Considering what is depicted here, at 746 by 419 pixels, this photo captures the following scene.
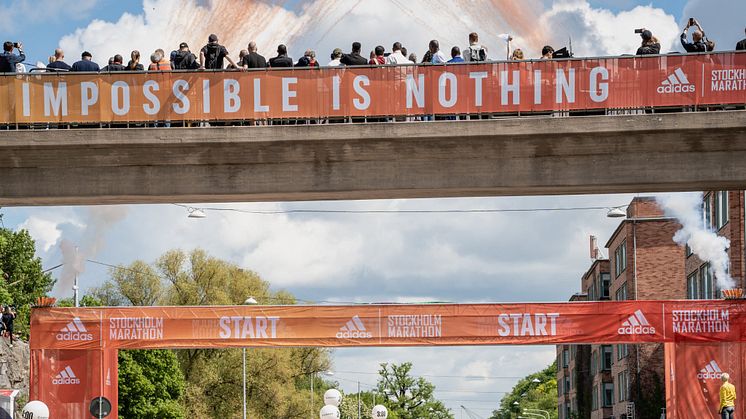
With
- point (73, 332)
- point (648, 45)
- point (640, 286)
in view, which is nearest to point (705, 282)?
point (640, 286)

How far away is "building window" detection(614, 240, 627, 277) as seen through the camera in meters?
89.8

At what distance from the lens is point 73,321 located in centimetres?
3519

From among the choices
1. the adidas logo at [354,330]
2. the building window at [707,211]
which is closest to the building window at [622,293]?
the building window at [707,211]

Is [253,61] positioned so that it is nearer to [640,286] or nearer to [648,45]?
[648,45]

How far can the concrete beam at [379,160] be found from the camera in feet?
99.5

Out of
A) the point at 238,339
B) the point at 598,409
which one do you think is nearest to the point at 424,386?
the point at 598,409

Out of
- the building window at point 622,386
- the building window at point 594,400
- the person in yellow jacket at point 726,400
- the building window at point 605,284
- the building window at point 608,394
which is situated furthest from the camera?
the building window at point 594,400

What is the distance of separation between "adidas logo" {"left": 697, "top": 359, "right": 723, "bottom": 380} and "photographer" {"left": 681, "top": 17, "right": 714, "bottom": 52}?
7928 mm

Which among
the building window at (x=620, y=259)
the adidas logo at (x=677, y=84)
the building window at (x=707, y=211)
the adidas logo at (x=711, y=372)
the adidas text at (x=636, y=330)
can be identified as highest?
the building window at (x=620, y=259)

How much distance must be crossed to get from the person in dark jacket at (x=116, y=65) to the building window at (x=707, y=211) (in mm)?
34363

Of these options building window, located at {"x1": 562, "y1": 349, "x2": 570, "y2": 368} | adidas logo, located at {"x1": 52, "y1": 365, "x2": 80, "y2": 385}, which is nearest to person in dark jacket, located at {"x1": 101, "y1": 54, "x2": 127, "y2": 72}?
adidas logo, located at {"x1": 52, "y1": 365, "x2": 80, "y2": 385}

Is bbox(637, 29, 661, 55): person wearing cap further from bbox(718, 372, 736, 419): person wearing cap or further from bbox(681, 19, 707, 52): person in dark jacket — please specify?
bbox(718, 372, 736, 419): person wearing cap

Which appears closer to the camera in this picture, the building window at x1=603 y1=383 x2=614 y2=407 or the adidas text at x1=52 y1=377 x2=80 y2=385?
the adidas text at x1=52 y1=377 x2=80 y2=385

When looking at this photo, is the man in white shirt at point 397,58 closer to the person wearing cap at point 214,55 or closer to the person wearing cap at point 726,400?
the person wearing cap at point 214,55
